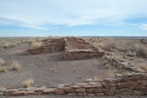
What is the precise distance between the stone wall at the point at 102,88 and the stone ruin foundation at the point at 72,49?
258 inches

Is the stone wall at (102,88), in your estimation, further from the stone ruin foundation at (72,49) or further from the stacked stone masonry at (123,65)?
the stone ruin foundation at (72,49)

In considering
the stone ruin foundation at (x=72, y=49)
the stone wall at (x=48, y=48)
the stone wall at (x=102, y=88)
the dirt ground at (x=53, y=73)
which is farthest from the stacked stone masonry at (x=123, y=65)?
the stone wall at (x=48, y=48)

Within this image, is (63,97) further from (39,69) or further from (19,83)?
(39,69)

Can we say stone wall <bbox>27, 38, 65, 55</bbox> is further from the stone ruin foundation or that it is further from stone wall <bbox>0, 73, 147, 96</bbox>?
Answer: stone wall <bbox>0, 73, 147, 96</bbox>

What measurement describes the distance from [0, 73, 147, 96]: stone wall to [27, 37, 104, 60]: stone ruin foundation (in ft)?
21.5

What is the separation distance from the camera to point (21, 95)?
6645mm

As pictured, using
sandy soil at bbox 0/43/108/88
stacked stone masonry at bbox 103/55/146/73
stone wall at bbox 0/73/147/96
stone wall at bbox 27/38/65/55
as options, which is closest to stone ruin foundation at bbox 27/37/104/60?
stone wall at bbox 27/38/65/55

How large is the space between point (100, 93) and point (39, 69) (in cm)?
473

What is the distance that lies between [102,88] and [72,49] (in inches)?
324

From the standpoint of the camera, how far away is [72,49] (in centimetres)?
1491

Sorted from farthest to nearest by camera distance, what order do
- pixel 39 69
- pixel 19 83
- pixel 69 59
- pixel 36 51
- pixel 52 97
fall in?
pixel 36 51, pixel 69 59, pixel 39 69, pixel 19 83, pixel 52 97

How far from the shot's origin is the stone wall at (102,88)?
22.0 ft

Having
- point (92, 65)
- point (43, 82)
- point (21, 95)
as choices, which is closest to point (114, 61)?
point (92, 65)

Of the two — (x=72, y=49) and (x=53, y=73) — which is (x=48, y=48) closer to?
(x=72, y=49)
